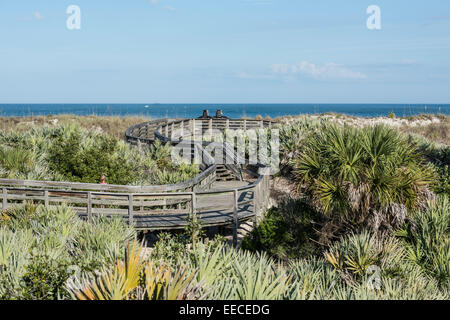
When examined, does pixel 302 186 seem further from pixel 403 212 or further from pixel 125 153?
pixel 125 153

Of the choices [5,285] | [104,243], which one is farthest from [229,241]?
[5,285]

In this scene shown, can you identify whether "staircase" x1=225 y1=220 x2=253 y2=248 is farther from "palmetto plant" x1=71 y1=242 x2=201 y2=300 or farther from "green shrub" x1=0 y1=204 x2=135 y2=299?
"palmetto plant" x1=71 y1=242 x2=201 y2=300

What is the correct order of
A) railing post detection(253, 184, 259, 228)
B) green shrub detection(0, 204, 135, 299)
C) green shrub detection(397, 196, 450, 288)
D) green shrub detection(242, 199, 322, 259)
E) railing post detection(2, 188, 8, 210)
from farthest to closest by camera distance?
railing post detection(253, 184, 259, 228) < railing post detection(2, 188, 8, 210) < green shrub detection(242, 199, 322, 259) < green shrub detection(397, 196, 450, 288) < green shrub detection(0, 204, 135, 299)

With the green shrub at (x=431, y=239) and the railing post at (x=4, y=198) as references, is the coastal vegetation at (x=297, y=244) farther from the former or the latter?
the railing post at (x=4, y=198)

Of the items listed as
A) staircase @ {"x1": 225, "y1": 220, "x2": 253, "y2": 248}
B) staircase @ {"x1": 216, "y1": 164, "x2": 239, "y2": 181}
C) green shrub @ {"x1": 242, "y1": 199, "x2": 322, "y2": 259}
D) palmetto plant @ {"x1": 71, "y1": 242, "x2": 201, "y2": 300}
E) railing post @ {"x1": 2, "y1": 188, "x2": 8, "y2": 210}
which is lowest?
staircase @ {"x1": 225, "y1": 220, "x2": 253, "y2": 248}

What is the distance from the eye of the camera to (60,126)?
22312 mm

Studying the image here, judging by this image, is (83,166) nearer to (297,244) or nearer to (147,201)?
(147,201)

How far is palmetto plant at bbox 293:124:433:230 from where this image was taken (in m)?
9.32

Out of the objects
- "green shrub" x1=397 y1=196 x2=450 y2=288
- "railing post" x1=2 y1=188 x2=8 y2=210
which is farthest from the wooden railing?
"green shrub" x1=397 y1=196 x2=450 y2=288

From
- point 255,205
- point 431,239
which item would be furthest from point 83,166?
point 431,239

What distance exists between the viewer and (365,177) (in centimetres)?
945

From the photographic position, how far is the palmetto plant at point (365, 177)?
932 cm

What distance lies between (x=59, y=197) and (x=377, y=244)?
26.7ft

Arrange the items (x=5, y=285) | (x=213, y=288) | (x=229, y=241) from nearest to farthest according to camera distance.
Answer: (x=213, y=288) → (x=5, y=285) → (x=229, y=241)
